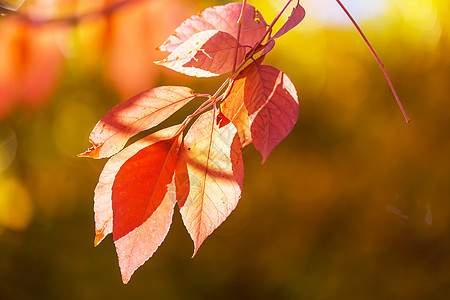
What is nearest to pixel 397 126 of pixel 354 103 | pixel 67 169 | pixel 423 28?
pixel 354 103

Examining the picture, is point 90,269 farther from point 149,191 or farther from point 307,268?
point 149,191

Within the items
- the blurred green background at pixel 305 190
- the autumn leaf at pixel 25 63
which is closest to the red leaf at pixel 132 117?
the autumn leaf at pixel 25 63

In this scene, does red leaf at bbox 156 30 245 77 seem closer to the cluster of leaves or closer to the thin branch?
the cluster of leaves

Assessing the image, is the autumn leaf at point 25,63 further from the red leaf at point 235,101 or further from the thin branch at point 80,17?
the red leaf at point 235,101

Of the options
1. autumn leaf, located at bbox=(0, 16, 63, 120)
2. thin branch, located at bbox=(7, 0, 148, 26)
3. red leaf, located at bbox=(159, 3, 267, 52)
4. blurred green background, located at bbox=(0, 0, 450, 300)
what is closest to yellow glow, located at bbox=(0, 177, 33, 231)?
blurred green background, located at bbox=(0, 0, 450, 300)

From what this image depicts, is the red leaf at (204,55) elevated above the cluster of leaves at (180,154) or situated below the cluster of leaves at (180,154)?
above

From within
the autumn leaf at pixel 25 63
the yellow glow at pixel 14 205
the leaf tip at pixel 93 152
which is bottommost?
the yellow glow at pixel 14 205

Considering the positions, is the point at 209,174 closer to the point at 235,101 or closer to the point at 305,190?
the point at 235,101
